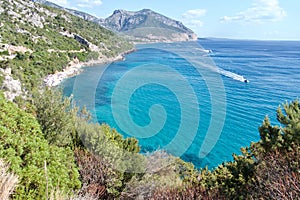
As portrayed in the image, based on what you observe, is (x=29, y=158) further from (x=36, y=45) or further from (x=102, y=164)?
(x=36, y=45)

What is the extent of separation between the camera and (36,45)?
181 ft

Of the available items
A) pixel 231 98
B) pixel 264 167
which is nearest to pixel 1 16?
pixel 231 98

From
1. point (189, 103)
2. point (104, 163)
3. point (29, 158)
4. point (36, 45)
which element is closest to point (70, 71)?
point (36, 45)

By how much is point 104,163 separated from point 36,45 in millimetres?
52586

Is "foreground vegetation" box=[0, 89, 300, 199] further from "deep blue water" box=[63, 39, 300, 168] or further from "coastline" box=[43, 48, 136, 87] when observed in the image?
"coastline" box=[43, 48, 136, 87]

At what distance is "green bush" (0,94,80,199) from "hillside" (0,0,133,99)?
23.0 meters

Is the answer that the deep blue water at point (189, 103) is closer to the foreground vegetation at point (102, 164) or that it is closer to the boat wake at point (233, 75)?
the boat wake at point (233, 75)

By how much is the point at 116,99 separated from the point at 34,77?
1287 cm

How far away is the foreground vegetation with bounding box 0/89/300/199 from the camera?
591 cm

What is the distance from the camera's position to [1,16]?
54.6m

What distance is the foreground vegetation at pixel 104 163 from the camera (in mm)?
5910

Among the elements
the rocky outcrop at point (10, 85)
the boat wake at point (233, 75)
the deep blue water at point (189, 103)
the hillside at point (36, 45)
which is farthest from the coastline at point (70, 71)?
the boat wake at point (233, 75)

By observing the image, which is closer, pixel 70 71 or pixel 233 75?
pixel 70 71

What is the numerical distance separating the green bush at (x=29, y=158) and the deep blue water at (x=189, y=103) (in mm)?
14993
